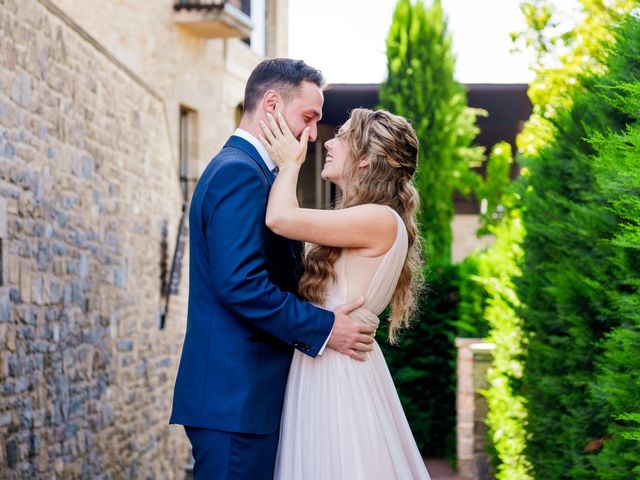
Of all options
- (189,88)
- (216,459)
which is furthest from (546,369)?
(189,88)

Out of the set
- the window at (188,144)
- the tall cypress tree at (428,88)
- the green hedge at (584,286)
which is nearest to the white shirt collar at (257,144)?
the green hedge at (584,286)

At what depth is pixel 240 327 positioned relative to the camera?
340cm

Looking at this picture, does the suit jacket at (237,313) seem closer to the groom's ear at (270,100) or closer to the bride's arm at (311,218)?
the bride's arm at (311,218)

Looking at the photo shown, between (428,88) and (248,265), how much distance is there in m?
14.9

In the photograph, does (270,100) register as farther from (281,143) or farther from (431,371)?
(431,371)

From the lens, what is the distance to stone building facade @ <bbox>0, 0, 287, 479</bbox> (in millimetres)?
6191

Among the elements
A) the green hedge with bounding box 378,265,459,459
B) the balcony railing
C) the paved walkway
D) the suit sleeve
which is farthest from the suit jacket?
the balcony railing

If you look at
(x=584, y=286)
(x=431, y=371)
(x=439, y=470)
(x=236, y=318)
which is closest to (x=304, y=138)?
(x=236, y=318)

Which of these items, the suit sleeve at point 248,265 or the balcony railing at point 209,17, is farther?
the balcony railing at point 209,17

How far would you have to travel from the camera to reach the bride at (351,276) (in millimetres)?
3502

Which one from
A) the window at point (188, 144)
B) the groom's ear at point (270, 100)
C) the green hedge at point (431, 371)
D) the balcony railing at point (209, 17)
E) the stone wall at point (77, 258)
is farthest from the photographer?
the window at point (188, 144)

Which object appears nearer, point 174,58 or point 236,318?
point 236,318

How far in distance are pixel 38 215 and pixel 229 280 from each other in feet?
12.2

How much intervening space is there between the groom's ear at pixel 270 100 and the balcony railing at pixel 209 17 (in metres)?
11.3
